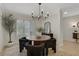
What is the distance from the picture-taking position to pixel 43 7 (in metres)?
1.54

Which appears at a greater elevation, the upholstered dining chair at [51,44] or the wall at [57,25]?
the wall at [57,25]

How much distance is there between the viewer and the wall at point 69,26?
5.01 feet

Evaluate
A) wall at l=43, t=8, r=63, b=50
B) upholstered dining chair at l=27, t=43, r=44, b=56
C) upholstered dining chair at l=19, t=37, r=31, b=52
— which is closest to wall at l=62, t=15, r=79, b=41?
wall at l=43, t=8, r=63, b=50

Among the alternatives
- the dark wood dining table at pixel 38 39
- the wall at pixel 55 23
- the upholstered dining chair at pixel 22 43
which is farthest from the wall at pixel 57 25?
the upholstered dining chair at pixel 22 43

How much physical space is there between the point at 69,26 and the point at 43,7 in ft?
1.79

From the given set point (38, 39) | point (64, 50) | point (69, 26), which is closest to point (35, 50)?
point (38, 39)

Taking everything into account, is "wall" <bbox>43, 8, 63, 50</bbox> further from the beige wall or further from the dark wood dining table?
the dark wood dining table

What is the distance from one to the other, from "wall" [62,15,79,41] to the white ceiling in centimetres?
8

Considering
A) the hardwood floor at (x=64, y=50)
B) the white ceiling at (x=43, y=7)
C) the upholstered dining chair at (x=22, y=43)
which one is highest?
the white ceiling at (x=43, y=7)

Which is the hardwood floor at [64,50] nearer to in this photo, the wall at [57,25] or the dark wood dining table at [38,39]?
the wall at [57,25]

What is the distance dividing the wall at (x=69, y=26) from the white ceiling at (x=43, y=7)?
8 centimetres

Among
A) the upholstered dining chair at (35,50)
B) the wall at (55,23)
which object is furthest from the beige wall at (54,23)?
the upholstered dining chair at (35,50)

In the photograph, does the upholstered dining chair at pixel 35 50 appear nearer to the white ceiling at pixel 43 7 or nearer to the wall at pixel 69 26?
the wall at pixel 69 26

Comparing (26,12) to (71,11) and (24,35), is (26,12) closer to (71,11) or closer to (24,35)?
(24,35)
